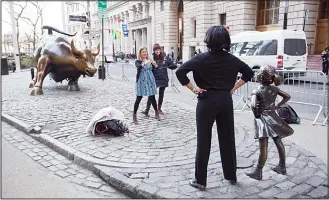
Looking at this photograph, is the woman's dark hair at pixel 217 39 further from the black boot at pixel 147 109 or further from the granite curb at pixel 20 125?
the granite curb at pixel 20 125

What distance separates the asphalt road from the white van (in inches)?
524

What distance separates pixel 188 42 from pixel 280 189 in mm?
31560

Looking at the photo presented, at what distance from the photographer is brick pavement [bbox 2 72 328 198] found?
3592 millimetres

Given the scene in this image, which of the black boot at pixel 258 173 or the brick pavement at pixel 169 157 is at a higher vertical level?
the black boot at pixel 258 173

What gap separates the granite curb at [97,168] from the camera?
3666 millimetres

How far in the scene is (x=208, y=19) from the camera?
3059cm

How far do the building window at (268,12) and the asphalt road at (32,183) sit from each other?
75.6ft

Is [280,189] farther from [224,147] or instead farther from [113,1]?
[113,1]

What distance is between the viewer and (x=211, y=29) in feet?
10.9

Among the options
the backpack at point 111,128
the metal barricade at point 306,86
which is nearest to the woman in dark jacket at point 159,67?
the backpack at point 111,128

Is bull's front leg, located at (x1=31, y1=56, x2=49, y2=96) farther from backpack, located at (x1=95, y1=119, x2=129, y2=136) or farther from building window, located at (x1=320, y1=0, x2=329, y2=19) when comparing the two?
building window, located at (x1=320, y1=0, x2=329, y2=19)

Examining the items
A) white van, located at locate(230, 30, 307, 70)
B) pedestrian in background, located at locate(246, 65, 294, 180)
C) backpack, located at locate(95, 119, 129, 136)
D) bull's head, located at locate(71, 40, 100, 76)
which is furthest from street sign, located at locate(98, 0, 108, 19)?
pedestrian in background, located at locate(246, 65, 294, 180)

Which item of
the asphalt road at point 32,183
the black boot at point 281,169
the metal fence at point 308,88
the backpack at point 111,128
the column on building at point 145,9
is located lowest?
the asphalt road at point 32,183

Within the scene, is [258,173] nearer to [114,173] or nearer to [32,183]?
[114,173]
